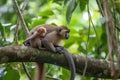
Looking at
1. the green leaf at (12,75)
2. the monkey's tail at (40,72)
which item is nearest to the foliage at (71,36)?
the green leaf at (12,75)

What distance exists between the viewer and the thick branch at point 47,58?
1590 millimetres

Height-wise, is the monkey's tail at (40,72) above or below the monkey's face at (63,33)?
below

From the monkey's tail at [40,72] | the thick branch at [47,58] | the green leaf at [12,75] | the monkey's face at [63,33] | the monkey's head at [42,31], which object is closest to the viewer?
the thick branch at [47,58]

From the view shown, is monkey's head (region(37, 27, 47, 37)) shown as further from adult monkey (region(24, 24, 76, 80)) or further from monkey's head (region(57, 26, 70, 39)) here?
monkey's head (region(57, 26, 70, 39))

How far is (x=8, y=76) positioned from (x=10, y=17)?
2.60 meters

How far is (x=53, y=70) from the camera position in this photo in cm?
254

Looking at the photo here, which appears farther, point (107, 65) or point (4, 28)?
point (4, 28)

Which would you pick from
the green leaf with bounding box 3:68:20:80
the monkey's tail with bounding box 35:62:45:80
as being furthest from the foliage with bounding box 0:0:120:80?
the monkey's tail with bounding box 35:62:45:80

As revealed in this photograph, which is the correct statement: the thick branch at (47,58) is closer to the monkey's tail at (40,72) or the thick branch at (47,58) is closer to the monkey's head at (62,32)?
the monkey's tail at (40,72)

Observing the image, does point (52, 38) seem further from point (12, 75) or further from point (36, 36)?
point (12, 75)

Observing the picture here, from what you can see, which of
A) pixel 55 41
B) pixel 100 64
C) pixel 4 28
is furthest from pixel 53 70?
pixel 100 64

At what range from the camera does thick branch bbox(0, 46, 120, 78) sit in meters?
1.59

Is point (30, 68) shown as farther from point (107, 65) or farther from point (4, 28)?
point (107, 65)

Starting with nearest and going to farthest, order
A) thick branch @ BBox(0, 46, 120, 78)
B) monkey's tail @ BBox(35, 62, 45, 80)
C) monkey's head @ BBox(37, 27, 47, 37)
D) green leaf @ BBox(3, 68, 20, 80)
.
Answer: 1. thick branch @ BBox(0, 46, 120, 78)
2. green leaf @ BBox(3, 68, 20, 80)
3. monkey's tail @ BBox(35, 62, 45, 80)
4. monkey's head @ BBox(37, 27, 47, 37)
